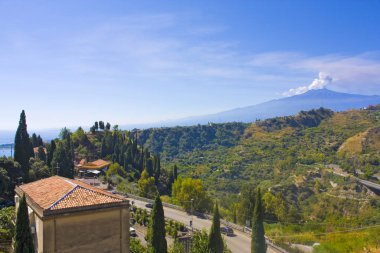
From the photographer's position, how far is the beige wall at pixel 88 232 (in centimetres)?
1809

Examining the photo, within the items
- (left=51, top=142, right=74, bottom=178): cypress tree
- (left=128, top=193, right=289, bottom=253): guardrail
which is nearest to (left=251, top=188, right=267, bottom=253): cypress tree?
(left=128, top=193, right=289, bottom=253): guardrail

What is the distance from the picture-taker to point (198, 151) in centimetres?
14212

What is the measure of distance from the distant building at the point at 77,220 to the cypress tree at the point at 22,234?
0.66 m

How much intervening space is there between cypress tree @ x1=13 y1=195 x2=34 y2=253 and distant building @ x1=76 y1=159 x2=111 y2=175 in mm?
49635

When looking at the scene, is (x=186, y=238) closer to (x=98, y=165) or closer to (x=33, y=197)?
(x=33, y=197)

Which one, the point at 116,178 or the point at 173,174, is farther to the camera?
the point at 173,174

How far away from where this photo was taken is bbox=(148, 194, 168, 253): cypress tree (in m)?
25.1

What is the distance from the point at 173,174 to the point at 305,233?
3476cm

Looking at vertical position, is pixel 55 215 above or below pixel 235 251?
above

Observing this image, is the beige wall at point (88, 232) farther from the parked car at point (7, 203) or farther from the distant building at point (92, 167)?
the distant building at point (92, 167)

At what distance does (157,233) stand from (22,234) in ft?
32.9

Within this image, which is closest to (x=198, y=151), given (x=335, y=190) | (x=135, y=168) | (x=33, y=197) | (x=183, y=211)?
(x=135, y=168)

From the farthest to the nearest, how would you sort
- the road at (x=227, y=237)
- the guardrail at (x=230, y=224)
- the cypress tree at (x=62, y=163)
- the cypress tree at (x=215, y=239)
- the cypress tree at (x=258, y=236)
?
the cypress tree at (x=62, y=163) < the road at (x=227, y=237) < the guardrail at (x=230, y=224) < the cypress tree at (x=258, y=236) < the cypress tree at (x=215, y=239)

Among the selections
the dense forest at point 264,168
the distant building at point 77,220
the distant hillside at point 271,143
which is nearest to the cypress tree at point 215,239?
the distant building at point 77,220
